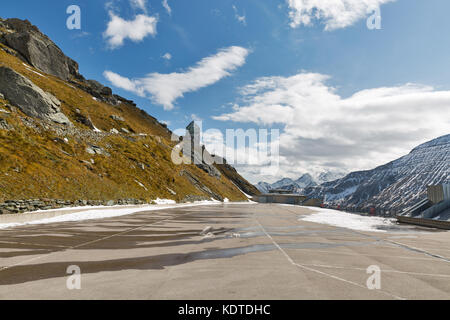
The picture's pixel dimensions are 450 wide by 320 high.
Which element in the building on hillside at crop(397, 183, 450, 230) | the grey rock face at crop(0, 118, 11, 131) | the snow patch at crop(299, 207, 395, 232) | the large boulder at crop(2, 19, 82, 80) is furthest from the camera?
the large boulder at crop(2, 19, 82, 80)

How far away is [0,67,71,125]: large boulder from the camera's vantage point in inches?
1848

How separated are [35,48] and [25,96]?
6817cm

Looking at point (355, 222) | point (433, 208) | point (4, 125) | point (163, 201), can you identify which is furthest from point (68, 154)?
point (433, 208)

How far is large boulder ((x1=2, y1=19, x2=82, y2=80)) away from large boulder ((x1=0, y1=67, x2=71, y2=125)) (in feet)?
195

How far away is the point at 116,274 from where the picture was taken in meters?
7.18

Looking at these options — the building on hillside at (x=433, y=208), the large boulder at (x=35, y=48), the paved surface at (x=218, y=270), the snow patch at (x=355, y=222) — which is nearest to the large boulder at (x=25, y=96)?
the paved surface at (x=218, y=270)

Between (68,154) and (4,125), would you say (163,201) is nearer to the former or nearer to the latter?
(68,154)

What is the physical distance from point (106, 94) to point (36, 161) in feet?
374

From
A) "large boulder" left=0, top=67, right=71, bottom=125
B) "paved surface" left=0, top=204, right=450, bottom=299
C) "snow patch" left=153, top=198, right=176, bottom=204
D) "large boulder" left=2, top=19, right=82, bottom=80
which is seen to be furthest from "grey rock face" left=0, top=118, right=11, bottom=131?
"large boulder" left=2, top=19, right=82, bottom=80

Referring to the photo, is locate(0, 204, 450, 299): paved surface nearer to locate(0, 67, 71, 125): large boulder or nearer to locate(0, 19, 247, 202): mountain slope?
locate(0, 19, 247, 202): mountain slope

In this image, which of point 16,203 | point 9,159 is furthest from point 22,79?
point 16,203

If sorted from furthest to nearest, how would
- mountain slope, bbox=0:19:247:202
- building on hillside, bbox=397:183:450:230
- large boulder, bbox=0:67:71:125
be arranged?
large boulder, bbox=0:67:71:125 → mountain slope, bbox=0:19:247:202 → building on hillside, bbox=397:183:450:230

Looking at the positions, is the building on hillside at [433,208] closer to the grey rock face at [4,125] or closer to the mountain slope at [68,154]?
the mountain slope at [68,154]
